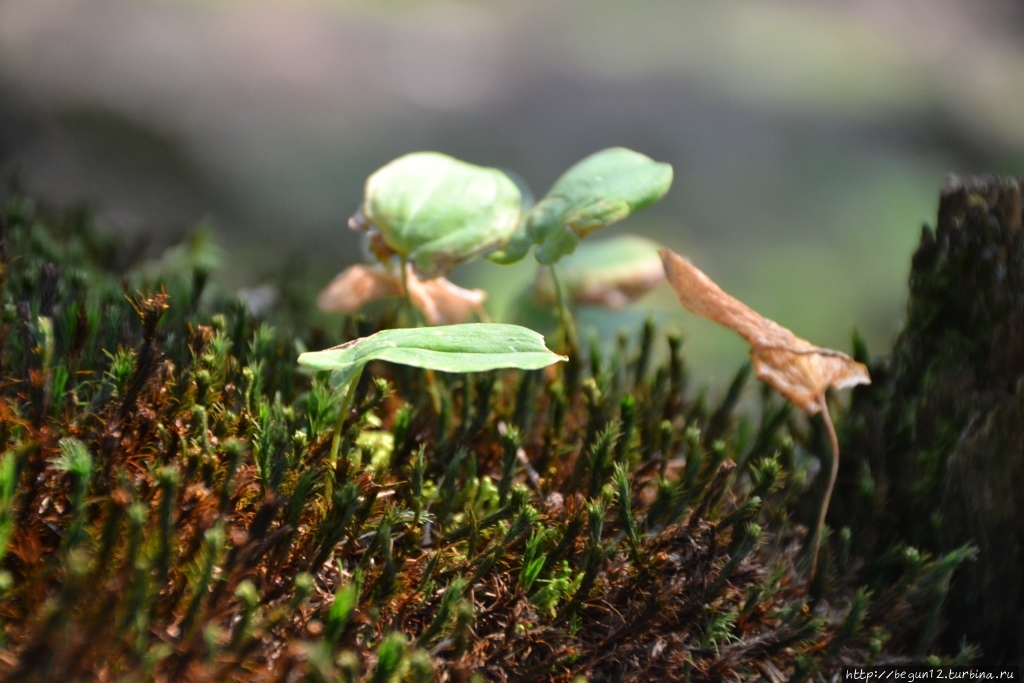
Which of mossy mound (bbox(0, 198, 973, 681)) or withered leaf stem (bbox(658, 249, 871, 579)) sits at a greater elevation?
withered leaf stem (bbox(658, 249, 871, 579))

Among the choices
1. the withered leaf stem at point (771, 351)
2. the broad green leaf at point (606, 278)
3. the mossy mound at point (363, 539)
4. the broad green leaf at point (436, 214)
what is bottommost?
the mossy mound at point (363, 539)

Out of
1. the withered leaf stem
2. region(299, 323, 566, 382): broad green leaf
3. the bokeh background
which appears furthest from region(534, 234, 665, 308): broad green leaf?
the bokeh background

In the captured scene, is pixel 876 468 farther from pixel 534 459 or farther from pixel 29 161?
pixel 29 161

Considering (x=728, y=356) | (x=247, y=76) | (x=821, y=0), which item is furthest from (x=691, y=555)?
(x=821, y=0)

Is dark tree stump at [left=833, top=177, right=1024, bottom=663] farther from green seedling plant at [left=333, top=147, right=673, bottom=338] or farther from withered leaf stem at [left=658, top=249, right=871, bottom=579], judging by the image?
green seedling plant at [left=333, top=147, right=673, bottom=338]

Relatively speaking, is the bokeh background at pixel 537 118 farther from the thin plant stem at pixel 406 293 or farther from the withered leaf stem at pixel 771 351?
the withered leaf stem at pixel 771 351

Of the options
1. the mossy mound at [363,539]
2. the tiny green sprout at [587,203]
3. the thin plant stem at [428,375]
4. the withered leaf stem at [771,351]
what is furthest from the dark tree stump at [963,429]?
the thin plant stem at [428,375]
